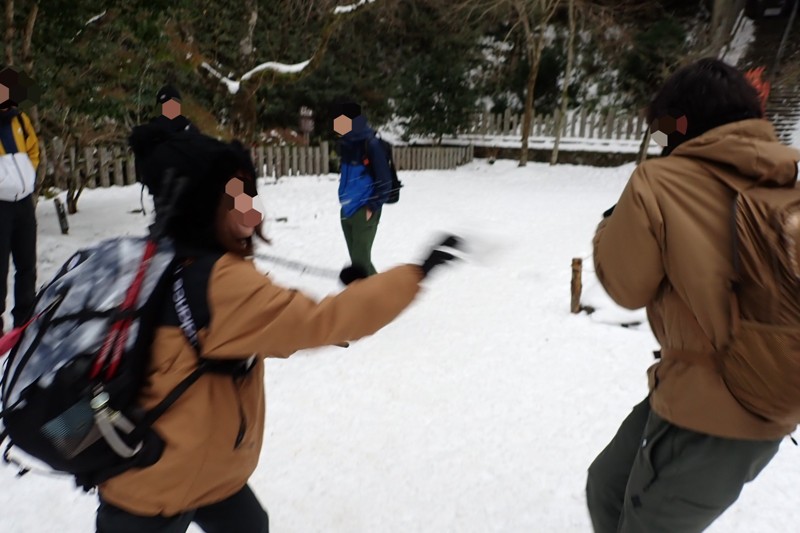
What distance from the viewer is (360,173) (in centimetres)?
435

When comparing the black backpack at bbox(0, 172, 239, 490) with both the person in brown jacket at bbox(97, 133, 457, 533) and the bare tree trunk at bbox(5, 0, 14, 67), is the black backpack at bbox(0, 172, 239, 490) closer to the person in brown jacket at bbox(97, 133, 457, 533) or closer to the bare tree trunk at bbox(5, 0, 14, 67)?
the person in brown jacket at bbox(97, 133, 457, 533)

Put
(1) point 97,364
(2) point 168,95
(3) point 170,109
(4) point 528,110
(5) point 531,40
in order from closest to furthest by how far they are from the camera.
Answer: (1) point 97,364
(3) point 170,109
(2) point 168,95
(5) point 531,40
(4) point 528,110

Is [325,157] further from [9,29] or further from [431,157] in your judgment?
[9,29]

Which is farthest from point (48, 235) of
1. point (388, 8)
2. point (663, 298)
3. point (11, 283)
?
point (388, 8)

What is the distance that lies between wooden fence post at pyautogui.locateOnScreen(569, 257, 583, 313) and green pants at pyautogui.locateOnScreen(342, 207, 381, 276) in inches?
71.4

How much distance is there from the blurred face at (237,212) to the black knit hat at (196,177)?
2 cm

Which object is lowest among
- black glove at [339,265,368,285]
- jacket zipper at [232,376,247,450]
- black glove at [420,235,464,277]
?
jacket zipper at [232,376,247,450]

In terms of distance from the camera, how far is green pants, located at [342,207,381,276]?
175 inches

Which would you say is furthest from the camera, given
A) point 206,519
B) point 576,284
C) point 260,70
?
point 260,70

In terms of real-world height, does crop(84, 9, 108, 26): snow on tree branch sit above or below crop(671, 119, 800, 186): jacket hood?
above

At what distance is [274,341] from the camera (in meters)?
1.20

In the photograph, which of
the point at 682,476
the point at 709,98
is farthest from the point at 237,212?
the point at 682,476

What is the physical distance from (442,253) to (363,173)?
3098 millimetres

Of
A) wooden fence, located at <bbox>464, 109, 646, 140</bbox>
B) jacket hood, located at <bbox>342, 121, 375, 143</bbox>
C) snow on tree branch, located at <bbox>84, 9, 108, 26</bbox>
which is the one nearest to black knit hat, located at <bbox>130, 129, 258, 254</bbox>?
jacket hood, located at <bbox>342, 121, 375, 143</bbox>
